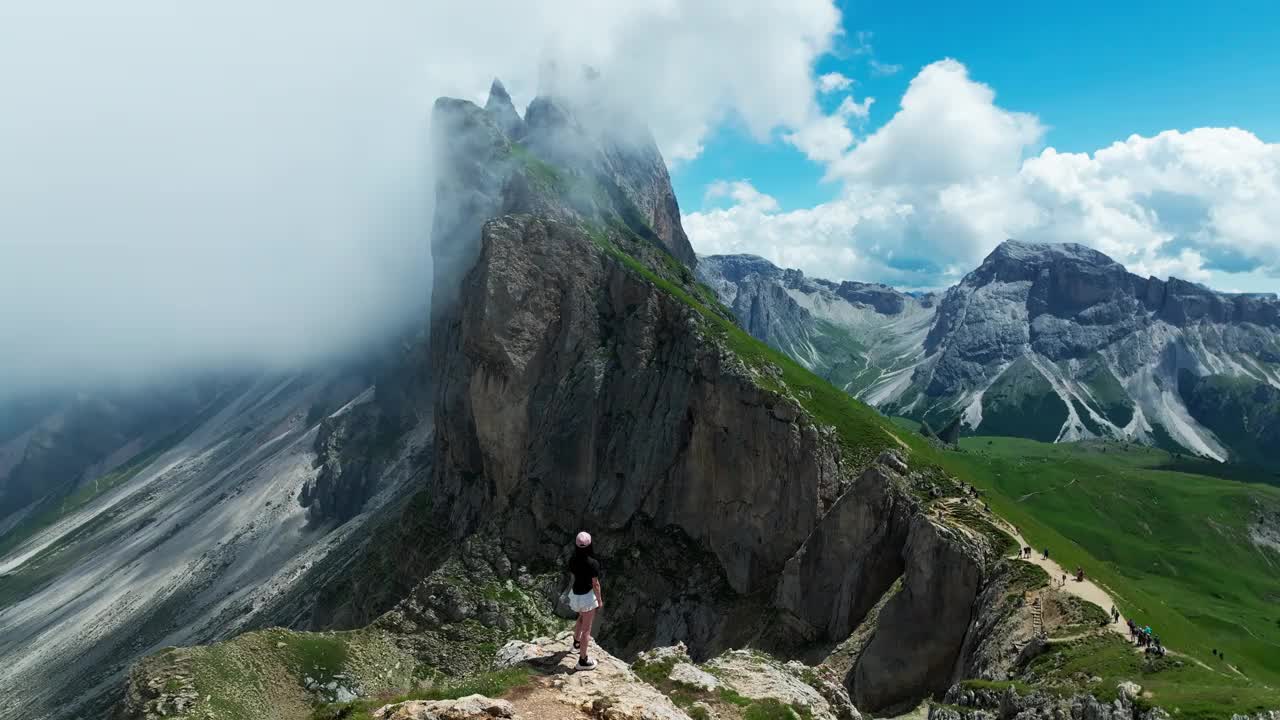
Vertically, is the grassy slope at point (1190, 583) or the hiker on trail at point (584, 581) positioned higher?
the hiker on trail at point (584, 581)

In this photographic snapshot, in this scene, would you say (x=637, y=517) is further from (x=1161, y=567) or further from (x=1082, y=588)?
(x=1161, y=567)

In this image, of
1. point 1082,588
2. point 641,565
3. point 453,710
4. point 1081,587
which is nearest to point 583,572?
point 453,710

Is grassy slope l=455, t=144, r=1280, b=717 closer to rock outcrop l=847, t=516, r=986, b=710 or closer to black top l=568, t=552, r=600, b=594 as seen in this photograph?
rock outcrop l=847, t=516, r=986, b=710

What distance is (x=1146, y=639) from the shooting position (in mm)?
47000

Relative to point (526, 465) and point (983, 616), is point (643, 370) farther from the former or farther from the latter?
point (983, 616)

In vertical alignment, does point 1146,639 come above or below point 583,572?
below

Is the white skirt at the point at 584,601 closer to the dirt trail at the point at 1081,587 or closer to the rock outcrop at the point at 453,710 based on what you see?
the rock outcrop at the point at 453,710

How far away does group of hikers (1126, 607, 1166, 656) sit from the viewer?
4491cm

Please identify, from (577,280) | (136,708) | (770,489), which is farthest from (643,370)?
(136,708)

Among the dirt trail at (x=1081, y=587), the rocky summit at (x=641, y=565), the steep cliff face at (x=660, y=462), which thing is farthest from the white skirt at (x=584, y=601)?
the steep cliff face at (x=660, y=462)

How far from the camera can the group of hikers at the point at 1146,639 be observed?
44.9 metres

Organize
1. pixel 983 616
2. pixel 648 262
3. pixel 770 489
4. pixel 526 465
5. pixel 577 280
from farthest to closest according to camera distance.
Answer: pixel 648 262, pixel 577 280, pixel 526 465, pixel 770 489, pixel 983 616

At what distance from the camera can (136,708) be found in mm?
62250

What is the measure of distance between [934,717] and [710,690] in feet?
61.5
